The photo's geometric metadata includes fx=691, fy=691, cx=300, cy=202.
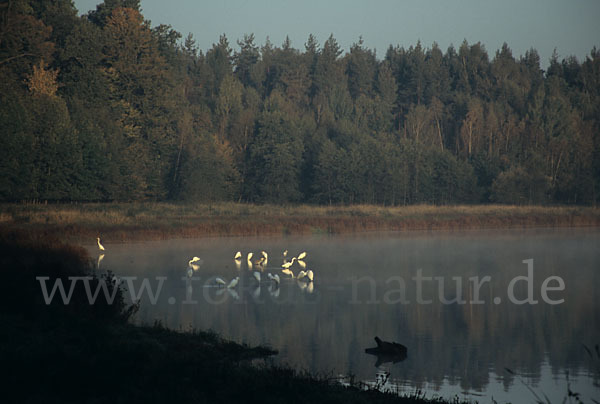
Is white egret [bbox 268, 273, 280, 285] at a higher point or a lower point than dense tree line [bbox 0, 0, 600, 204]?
lower

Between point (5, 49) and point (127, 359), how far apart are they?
46116mm

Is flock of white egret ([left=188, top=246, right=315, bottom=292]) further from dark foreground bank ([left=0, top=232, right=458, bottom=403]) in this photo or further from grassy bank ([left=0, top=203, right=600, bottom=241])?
dark foreground bank ([left=0, top=232, right=458, bottom=403])

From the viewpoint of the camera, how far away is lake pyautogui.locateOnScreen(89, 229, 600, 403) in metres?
12.2

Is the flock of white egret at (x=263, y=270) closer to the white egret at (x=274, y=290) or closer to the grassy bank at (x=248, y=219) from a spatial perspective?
the white egret at (x=274, y=290)

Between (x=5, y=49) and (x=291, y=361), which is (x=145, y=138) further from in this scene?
(x=291, y=361)

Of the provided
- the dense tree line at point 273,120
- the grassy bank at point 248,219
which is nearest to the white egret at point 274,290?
the grassy bank at point 248,219

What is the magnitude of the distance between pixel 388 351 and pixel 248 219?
Answer: 1278 inches

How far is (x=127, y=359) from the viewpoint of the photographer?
29.1ft

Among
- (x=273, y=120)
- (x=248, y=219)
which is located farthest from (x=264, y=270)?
(x=273, y=120)

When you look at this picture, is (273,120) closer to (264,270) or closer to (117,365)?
(264,270)

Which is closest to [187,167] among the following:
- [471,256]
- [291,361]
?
[471,256]

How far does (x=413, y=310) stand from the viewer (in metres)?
18.1

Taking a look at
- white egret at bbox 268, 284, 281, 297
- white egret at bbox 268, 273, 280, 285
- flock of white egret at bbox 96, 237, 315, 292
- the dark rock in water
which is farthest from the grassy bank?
the dark rock in water

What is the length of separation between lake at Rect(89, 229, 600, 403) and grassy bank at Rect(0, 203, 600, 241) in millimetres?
3533
